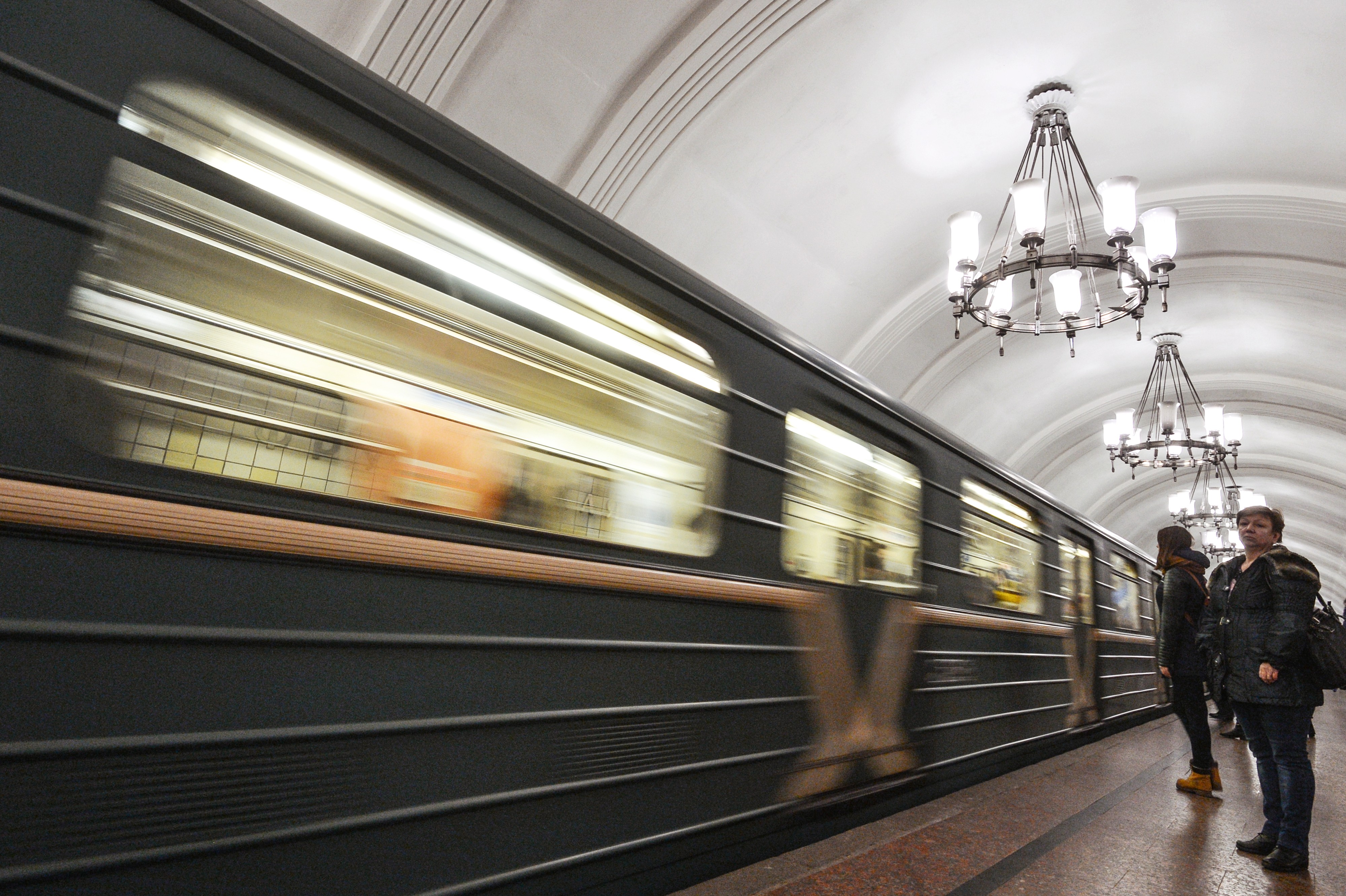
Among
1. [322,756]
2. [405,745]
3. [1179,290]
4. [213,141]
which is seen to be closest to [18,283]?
[213,141]

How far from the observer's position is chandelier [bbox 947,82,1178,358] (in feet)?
20.0

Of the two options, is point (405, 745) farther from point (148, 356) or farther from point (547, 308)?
point (547, 308)

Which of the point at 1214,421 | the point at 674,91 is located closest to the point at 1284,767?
the point at 674,91

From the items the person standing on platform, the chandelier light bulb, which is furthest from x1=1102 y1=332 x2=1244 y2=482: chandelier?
the person standing on platform

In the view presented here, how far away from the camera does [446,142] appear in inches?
72.8

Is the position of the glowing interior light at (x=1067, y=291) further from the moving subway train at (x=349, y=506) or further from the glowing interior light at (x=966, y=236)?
the moving subway train at (x=349, y=506)

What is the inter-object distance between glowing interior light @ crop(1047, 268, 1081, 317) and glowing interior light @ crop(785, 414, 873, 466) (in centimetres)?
443

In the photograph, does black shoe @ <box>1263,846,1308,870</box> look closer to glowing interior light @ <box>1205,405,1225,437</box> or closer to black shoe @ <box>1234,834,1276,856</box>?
black shoe @ <box>1234,834,1276,856</box>

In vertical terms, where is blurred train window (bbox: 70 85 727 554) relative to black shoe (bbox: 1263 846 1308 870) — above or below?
above

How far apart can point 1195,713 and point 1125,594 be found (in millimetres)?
3554

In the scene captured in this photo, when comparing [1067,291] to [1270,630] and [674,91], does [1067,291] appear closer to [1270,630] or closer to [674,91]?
[674,91]

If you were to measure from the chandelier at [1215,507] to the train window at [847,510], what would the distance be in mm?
14111

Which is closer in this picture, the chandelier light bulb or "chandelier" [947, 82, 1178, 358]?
"chandelier" [947, 82, 1178, 358]

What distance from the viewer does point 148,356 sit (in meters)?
1.39
